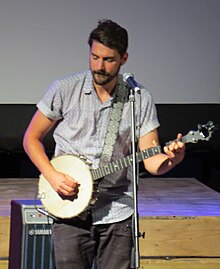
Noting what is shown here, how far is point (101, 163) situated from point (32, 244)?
1.04m

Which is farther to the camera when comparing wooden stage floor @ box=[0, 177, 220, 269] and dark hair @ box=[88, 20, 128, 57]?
wooden stage floor @ box=[0, 177, 220, 269]

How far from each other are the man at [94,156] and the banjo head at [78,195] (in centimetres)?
3

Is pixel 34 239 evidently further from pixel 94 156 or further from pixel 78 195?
pixel 94 156

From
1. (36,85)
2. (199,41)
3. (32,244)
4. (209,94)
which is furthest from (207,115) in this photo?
(32,244)

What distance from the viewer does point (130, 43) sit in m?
6.59

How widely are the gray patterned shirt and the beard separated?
11 cm

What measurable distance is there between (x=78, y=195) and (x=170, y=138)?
11.1 ft

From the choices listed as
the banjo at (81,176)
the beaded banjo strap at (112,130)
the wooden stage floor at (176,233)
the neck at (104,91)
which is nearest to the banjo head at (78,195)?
the banjo at (81,176)

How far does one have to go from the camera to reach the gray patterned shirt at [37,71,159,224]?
3398 mm

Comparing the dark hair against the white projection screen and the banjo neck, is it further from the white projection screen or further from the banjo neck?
the white projection screen

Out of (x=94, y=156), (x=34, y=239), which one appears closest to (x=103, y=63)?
(x=94, y=156)

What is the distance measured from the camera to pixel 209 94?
6.77 m

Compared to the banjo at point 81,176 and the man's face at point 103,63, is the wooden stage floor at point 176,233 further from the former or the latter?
the man's face at point 103,63

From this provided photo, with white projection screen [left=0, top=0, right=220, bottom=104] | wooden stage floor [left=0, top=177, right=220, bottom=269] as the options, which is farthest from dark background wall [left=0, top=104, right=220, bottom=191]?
wooden stage floor [left=0, top=177, right=220, bottom=269]
